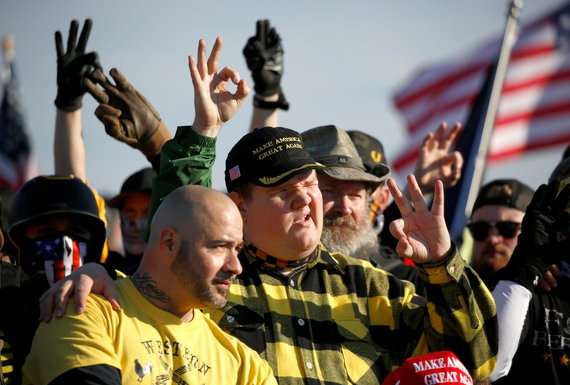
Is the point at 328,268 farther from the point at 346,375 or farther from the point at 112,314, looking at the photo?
the point at 112,314

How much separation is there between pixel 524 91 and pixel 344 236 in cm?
624

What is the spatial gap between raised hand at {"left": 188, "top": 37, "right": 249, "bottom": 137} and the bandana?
1228mm

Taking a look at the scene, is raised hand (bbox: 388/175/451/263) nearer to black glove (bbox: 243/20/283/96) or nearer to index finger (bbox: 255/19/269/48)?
black glove (bbox: 243/20/283/96)

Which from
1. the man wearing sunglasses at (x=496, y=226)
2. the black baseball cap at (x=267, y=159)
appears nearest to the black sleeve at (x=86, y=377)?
the black baseball cap at (x=267, y=159)

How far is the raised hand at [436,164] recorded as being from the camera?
7.66 meters

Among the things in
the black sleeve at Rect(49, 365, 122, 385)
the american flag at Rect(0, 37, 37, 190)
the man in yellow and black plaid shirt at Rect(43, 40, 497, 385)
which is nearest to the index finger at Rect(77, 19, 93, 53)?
the man in yellow and black plaid shirt at Rect(43, 40, 497, 385)

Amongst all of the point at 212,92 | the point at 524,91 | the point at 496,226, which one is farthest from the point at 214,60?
the point at 524,91

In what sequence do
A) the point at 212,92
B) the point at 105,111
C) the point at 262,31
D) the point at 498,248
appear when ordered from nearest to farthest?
the point at 212,92, the point at 105,111, the point at 498,248, the point at 262,31

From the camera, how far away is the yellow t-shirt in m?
3.79

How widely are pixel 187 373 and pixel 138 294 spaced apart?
0.40m

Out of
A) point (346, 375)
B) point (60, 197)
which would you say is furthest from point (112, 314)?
point (60, 197)

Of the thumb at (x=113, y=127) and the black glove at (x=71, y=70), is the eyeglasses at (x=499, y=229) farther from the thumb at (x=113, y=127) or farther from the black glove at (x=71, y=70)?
the black glove at (x=71, y=70)

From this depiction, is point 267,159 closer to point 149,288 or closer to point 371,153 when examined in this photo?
point 149,288

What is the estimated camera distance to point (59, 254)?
5781 millimetres
